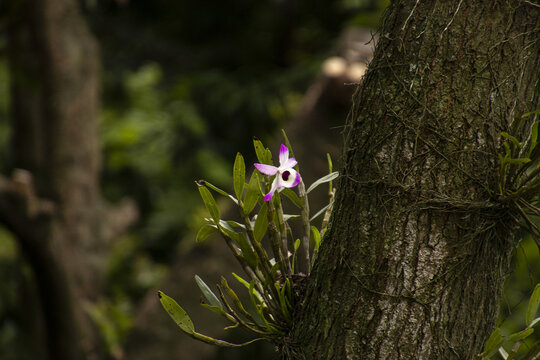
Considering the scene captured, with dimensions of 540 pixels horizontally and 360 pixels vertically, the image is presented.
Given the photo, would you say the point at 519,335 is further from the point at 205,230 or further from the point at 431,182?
the point at 205,230

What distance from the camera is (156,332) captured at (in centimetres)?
225

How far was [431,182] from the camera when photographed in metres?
0.59

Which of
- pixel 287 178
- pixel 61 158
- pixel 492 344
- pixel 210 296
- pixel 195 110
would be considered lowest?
pixel 492 344

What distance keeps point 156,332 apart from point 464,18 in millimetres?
1976

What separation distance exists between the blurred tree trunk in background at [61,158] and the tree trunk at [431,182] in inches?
71.6

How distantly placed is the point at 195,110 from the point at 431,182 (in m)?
4.13

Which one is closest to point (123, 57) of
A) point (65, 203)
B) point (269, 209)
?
point (65, 203)

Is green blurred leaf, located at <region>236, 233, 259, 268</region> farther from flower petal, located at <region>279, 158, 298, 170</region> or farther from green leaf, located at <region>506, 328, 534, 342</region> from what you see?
green leaf, located at <region>506, 328, 534, 342</region>

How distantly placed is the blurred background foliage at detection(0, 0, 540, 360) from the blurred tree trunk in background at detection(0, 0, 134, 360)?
110cm

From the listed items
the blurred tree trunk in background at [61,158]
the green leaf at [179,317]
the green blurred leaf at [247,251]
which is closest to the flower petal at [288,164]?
the green blurred leaf at [247,251]

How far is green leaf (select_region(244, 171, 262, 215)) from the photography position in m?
0.66

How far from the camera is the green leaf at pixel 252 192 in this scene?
0.66 m

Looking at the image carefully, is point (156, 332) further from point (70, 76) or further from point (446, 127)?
point (446, 127)

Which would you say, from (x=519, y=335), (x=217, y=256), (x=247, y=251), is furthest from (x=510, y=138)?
(x=217, y=256)
